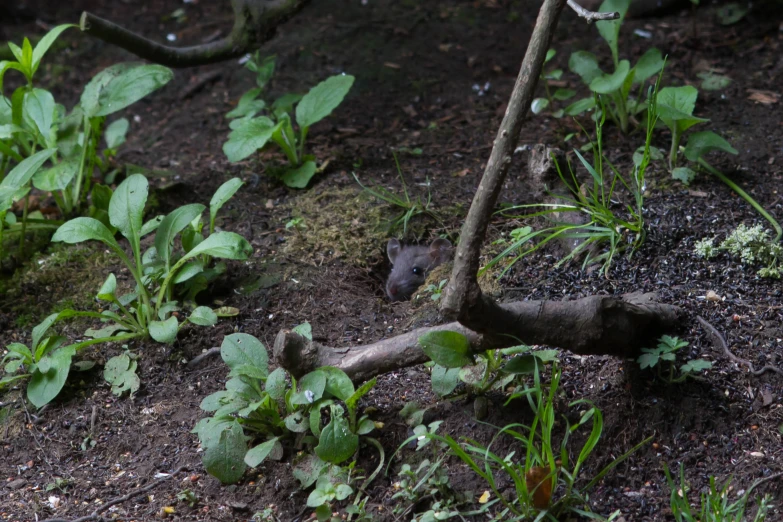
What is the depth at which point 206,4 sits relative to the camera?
7.45 metres

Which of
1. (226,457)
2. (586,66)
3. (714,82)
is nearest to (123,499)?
(226,457)

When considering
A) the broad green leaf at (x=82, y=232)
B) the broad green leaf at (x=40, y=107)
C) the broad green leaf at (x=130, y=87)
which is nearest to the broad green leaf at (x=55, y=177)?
the broad green leaf at (x=40, y=107)

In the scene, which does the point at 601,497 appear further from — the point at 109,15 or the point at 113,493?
the point at 109,15

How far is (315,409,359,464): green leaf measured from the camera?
2.90m

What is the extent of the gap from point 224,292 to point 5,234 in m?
1.46

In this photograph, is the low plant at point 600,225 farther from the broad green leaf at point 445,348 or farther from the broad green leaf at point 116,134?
the broad green leaf at point 116,134

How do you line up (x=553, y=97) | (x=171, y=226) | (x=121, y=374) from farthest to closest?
1. (x=553, y=97)
2. (x=171, y=226)
3. (x=121, y=374)

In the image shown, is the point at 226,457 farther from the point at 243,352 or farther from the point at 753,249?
the point at 753,249

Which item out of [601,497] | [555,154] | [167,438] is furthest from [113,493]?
[555,154]

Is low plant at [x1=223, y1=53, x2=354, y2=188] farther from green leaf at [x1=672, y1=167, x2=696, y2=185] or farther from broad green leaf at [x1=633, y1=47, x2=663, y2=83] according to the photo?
green leaf at [x1=672, y1=167, x2=696, y2=185]

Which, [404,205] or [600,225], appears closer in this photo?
[600,225]

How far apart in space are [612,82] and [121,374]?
2.97m

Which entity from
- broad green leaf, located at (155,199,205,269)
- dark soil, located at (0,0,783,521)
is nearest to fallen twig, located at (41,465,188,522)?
dark soil, located at (0,0,783,521)

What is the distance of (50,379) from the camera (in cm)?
358
